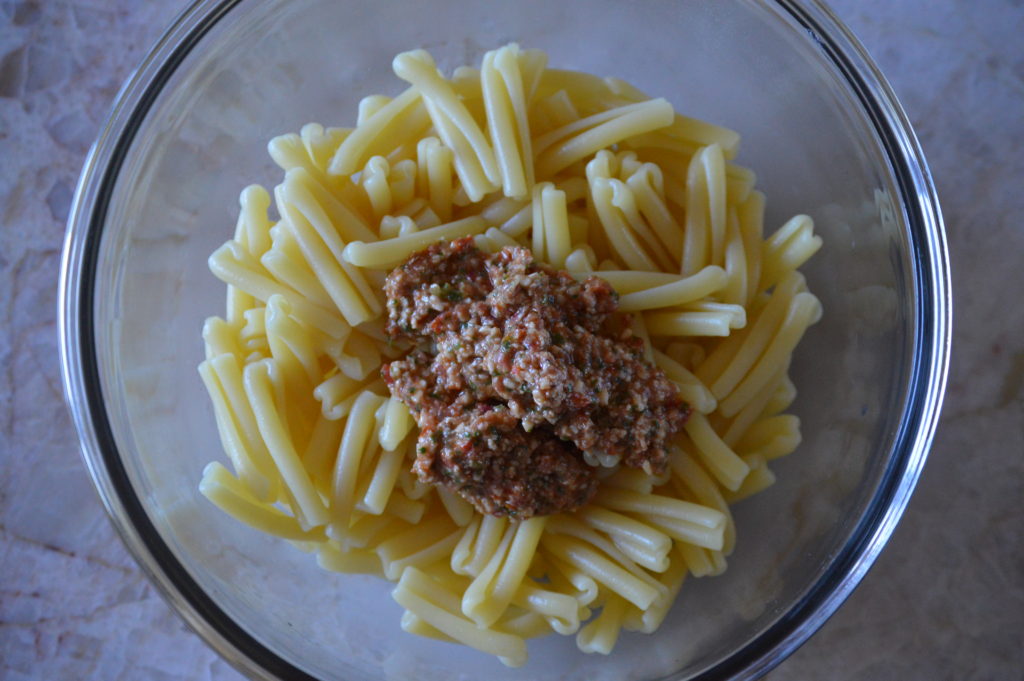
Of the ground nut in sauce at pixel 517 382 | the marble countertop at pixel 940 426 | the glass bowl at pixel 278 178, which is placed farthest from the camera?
the marble countertop at pixel 940 426

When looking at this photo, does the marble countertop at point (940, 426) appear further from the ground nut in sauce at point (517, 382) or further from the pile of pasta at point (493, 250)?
the ground nut in sauce at point (517, 382)

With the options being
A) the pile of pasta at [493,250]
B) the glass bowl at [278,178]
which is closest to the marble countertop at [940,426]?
the glass bowl at [278,178]

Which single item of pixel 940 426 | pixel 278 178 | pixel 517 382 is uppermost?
pixel 940 426

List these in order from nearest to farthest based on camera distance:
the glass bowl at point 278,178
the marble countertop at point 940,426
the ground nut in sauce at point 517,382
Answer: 1. the ground nut in sauce at point 517,382
2. the glass bowl at point 278,178
3. the marble countertop at point 940,426

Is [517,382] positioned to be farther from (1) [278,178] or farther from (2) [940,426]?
(2) [940,426]

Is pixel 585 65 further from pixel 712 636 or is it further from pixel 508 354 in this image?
pixel 712 636

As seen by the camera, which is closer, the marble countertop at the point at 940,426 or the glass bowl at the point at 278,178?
the glass bowl at the point at 278,178

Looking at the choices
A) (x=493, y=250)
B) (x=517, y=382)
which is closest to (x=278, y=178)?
(x=493, y=250)

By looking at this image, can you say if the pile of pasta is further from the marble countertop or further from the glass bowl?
the marble countertop
